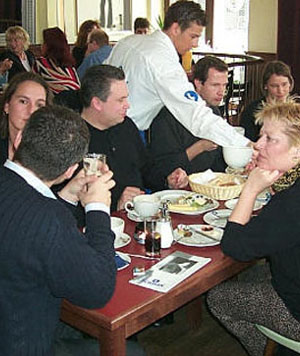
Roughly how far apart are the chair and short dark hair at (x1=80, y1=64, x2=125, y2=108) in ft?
4.06

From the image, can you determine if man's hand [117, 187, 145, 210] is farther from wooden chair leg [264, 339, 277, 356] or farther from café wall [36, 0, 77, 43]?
café wall [36, 0, 77, 43]

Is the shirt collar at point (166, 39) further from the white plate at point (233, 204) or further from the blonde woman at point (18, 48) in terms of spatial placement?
the blonde woman at point (18, 48)

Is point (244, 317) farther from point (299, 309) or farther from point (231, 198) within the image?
point (231, 198)

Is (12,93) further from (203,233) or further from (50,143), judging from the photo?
(50,143)

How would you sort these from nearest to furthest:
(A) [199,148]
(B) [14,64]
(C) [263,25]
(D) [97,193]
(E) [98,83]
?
1. (D) [97,193]
2. (E) [98,83]
3. (A) [199,148]
4. (B) [14,64]
5. (C) [263,25]

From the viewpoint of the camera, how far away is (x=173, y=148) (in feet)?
10.3

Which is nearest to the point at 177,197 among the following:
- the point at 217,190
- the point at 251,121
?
the point at 217,190

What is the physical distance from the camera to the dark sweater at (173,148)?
3102 millimetres

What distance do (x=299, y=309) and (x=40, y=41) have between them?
22.5 feet

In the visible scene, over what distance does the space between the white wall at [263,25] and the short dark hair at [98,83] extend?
5519 millimetres

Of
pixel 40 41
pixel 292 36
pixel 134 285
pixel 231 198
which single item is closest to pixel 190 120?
pixel 231 198

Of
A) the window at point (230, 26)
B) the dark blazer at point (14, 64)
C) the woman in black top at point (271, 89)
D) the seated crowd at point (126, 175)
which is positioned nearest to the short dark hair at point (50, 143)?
the seated crowd at point (126, 175)

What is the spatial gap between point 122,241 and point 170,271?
0.28 metres

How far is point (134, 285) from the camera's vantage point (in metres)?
1.72
